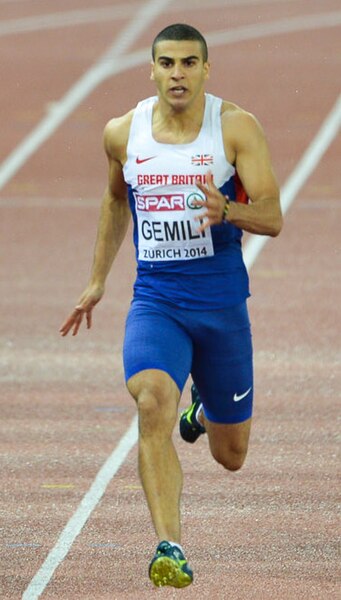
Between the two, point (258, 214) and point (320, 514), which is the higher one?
point (258, 214)

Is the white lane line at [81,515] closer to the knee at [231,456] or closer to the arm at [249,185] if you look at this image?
the knee at [231,456]

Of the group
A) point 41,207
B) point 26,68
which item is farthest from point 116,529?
point 26,68

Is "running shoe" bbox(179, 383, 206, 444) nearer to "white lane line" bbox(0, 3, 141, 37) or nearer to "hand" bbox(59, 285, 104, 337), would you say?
"hand" bbox(59, 285, 104, 337)

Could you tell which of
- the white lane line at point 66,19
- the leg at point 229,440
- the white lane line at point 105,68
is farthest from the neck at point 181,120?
the white lane line at point 66,19

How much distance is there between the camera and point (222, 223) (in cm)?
714

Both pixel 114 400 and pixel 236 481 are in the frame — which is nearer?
pixel 236 481

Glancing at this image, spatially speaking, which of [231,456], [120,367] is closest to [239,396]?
[231,456]

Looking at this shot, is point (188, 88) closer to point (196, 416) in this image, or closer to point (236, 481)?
point (196, 416)

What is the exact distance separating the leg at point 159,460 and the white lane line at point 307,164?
9149 millimetres

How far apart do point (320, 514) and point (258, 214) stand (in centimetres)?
210

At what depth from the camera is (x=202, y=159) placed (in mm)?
7098

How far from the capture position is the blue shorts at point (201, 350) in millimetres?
6910

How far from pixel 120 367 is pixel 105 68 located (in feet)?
37.6

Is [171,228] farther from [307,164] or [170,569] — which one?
[307,164]
